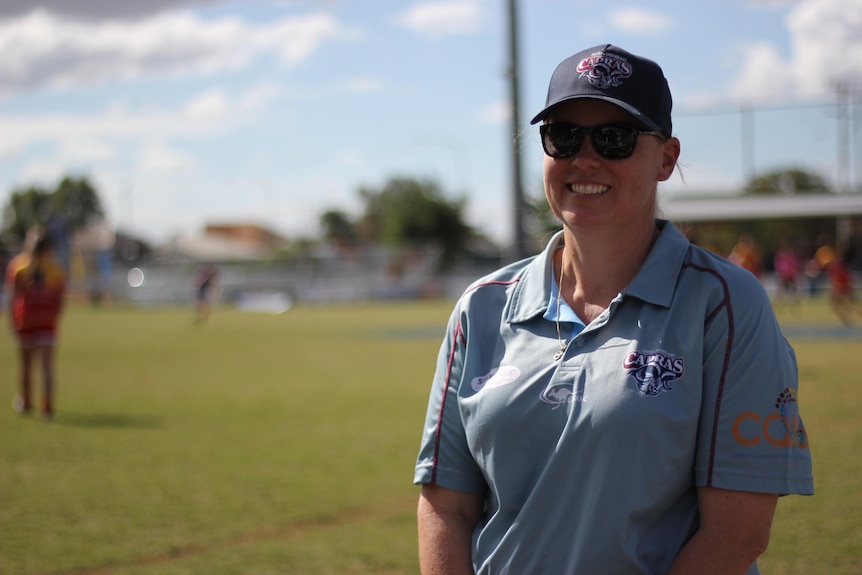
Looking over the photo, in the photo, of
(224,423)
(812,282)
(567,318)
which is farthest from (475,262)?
(567,318)

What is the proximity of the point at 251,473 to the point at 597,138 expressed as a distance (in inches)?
248

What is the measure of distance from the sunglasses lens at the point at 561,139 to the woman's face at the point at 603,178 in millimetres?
14

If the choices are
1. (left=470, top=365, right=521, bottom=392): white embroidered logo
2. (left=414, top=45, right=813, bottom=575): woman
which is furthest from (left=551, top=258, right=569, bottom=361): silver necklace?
(left=470, top=365, right=521, bottom=392): white embroidered logo

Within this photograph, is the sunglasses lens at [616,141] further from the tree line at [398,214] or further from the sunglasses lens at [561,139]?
the tree line at [398,214]

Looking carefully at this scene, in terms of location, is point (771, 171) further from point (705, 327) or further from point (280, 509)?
point (705, 327)

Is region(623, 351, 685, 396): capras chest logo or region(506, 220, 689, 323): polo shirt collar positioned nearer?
region(623, 351, 685, 396): capras chest logo

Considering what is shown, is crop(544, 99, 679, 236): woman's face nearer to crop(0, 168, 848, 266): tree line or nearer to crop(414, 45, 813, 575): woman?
crop(414, 45, 813, 575): woman

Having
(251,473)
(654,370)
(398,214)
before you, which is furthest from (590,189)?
(398,214)

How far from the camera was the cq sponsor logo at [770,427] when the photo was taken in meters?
2.04

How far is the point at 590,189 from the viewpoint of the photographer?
7.36 ft

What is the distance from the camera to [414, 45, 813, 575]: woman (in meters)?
2.05

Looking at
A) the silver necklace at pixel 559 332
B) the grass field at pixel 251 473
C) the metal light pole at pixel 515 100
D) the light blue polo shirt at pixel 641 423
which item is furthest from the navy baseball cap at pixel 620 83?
the grass field at pixel 251 473

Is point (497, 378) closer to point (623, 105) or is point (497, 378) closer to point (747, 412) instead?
point (747, 412)

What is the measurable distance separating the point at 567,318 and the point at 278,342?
71.0 ft
